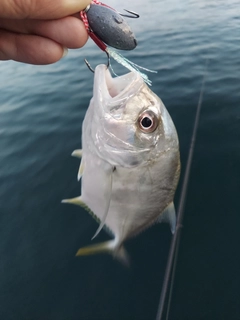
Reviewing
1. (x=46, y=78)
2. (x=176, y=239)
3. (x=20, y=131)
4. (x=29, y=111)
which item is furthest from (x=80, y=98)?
(x=176, y=239)

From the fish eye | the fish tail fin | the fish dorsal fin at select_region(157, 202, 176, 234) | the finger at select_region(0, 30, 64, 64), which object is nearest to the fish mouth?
the fish eye

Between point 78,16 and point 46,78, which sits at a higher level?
point 78,16

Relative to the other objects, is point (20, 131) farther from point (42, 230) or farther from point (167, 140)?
point (167, 140)

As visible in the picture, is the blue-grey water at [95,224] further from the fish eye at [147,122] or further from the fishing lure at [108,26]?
the fishing lure at [108,26]

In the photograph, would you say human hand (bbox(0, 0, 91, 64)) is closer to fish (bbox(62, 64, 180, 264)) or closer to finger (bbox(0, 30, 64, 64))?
finger (bbox(0, 30, 64, 64))

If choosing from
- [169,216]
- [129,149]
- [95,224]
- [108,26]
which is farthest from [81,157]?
[95,224]

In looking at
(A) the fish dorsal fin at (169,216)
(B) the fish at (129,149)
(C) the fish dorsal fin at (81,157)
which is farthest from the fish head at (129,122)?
(A) the fish dorsal fin at (169,216)

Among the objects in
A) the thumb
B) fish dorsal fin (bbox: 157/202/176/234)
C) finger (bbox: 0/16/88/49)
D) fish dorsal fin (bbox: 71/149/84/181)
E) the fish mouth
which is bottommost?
fish dorsal fin (bbox: 157/202/176/234)
